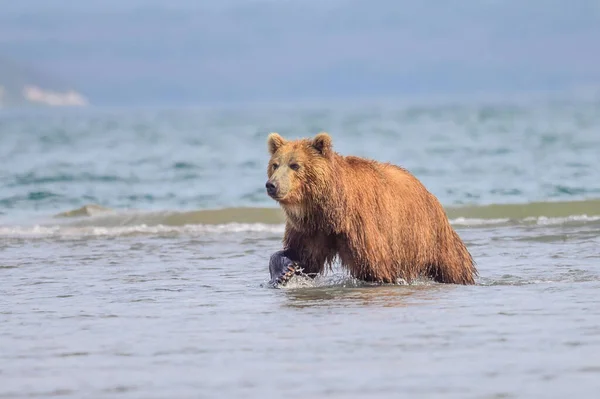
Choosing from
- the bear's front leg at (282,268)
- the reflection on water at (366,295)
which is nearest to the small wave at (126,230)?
the bear's front leg at (282,268)

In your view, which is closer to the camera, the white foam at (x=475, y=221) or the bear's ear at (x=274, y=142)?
the bear's ear at (x=274, y=142)

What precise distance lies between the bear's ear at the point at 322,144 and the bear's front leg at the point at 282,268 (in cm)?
89

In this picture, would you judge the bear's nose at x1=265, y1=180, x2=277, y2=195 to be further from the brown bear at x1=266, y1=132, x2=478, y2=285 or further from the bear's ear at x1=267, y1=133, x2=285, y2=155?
the bear's ear at x1=267, y1=133, x2=285, y2=155

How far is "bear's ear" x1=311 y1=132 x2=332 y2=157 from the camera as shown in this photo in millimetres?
9114

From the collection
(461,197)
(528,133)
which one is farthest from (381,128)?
(461,197)

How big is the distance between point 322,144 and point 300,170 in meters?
0.26

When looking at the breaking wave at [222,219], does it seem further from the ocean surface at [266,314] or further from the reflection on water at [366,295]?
the reflection on water at [366,295]

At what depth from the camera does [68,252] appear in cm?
1341

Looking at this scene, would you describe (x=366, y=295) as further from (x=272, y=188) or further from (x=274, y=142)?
(x=274, y=142)

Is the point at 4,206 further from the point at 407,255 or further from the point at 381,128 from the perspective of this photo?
the point at 381,128

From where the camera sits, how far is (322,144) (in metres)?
9.14

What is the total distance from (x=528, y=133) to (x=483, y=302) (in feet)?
116

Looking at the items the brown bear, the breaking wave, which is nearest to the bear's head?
the brown bear

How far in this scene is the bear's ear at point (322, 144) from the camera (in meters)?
9.11
